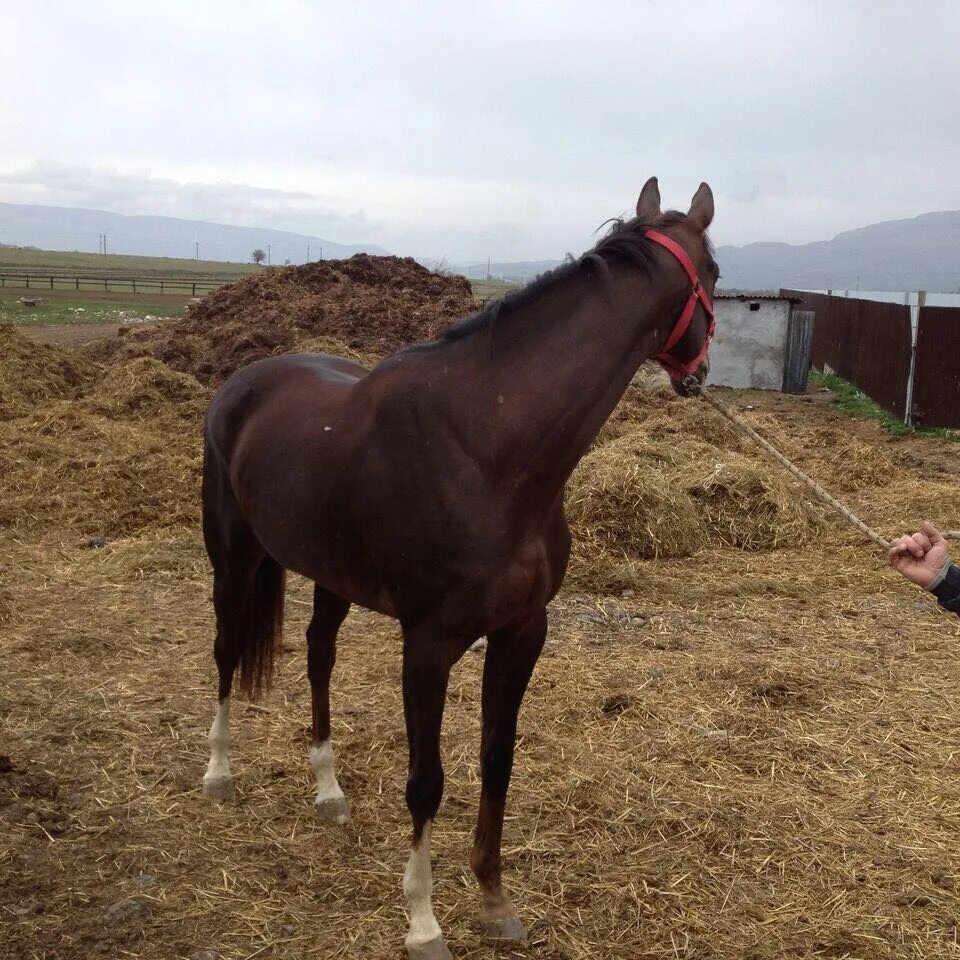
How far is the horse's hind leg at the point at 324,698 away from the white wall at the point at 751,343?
14.1m

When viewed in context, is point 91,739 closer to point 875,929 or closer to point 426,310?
point 875,929

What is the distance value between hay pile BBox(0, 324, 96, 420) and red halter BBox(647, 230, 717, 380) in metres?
9.35

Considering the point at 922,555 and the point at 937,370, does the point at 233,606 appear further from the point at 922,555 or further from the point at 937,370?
the point at 937,370

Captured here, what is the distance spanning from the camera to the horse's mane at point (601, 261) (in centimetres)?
245

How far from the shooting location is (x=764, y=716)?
417cm

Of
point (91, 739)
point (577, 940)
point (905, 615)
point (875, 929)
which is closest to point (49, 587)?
point (91, 739)

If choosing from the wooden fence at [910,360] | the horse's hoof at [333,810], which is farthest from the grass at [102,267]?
the horse's hoof at [333,810]

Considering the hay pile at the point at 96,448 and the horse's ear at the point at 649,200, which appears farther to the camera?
A: the hay pile at the point at 96,448

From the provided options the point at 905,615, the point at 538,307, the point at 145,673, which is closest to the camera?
the point at 538,307

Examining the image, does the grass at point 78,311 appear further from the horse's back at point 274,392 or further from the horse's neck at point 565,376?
→ the horse's neck at point 565,376

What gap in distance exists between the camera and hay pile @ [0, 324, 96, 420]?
10.5 meters

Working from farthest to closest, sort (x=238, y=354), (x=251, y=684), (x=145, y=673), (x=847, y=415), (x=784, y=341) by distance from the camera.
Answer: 1. (x=784, y=341)
2. (x=847, y=415)
3. (x=238, y=354)
4. (x=145, y=673)
5. (x=251, y=684)

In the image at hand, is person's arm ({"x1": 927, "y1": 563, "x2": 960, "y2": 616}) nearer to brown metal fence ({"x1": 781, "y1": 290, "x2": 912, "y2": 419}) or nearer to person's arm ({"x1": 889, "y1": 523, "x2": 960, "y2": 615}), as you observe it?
person's arm ({"x1": 889, "y1": 523, "x2": 960, "y2": 615})

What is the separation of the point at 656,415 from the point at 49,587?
7.35 metres
